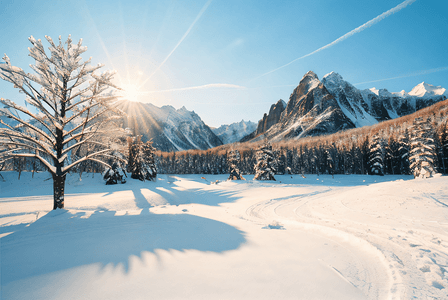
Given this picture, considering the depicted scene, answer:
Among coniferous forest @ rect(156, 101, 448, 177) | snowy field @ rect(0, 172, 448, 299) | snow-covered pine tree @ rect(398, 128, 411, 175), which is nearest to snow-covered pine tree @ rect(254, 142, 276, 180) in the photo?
coniferous forest @ rect(156, 101, 448, 177)

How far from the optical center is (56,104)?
8055 millimetres

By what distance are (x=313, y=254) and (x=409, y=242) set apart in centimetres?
320

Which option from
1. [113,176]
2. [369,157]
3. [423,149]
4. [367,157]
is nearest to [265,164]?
[423,149]

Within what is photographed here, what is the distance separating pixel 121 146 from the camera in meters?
9.26

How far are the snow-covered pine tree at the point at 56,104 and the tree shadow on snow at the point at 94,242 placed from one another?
331 centimetres

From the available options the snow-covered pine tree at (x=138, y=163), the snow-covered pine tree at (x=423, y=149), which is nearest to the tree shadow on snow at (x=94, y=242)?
the snow-covered pine tree at (x=138, y=163)

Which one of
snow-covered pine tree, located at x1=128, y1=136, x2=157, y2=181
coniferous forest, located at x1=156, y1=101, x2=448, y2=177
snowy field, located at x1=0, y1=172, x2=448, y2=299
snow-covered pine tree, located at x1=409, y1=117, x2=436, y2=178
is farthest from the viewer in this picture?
snow-covered pine tree, located at x1=128, y1=136, x2=157, y2=181

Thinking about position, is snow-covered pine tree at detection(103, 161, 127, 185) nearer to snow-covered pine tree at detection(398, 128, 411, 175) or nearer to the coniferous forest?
the coniferous forest

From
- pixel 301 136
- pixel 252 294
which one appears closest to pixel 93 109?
pixel 252 294

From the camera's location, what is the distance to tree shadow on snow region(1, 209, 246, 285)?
3.22 metres

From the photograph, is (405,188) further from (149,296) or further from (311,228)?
(149,296)

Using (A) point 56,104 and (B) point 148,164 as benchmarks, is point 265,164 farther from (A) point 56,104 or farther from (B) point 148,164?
(A) point 56,104

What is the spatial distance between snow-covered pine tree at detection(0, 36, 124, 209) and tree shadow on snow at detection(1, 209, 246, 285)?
10.9ft

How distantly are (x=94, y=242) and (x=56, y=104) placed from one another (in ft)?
23.5
